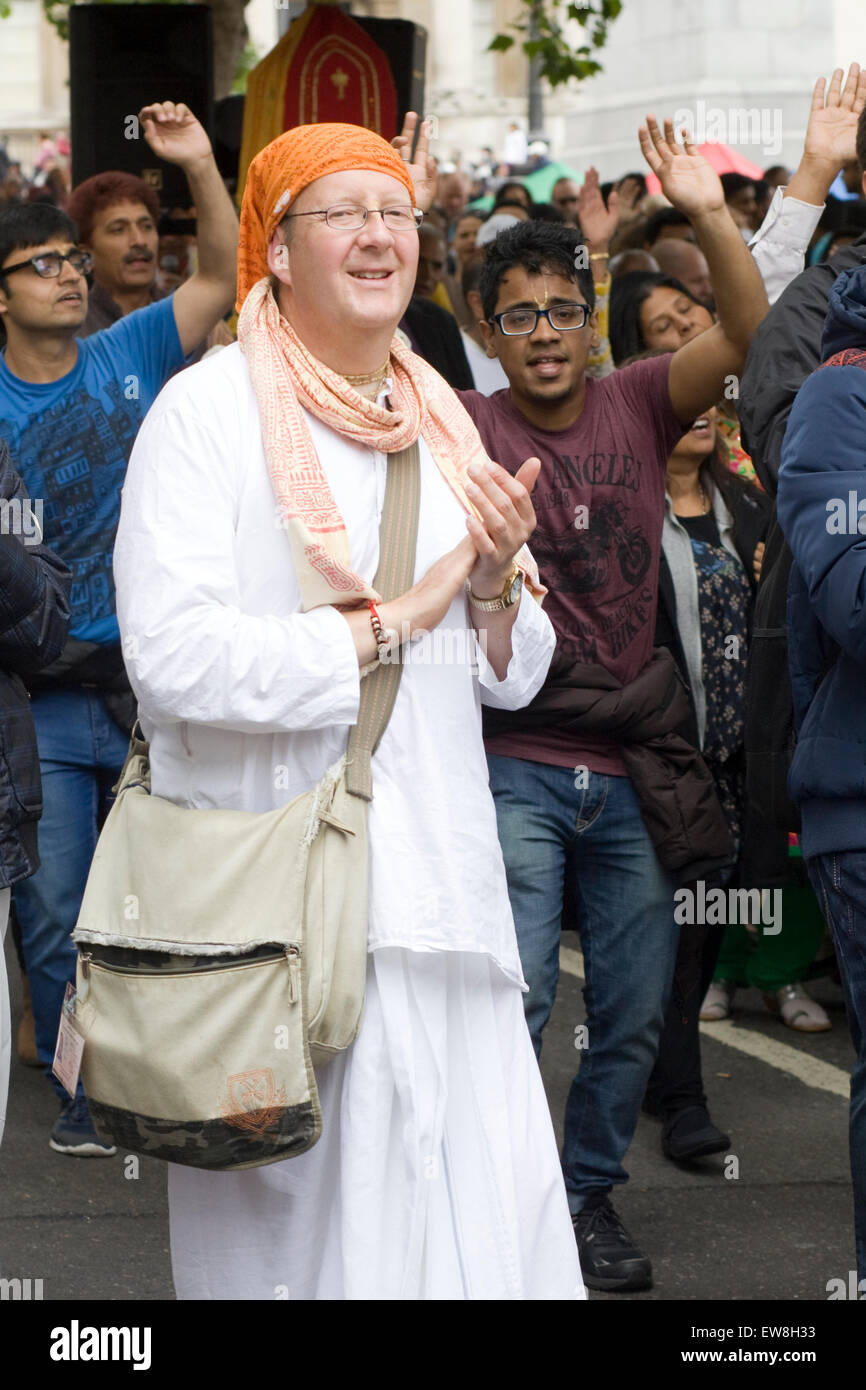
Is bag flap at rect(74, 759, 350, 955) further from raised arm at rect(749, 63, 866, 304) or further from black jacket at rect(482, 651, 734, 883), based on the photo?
raised arm at rect(749, 63, 866, 304)

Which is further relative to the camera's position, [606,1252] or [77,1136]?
[77,1136]

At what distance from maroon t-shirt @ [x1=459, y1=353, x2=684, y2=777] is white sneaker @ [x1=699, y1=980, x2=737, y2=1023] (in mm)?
2171

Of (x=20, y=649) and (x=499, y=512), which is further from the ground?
(x=499, y=512)

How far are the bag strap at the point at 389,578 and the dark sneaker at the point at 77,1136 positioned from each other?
2.34 meters

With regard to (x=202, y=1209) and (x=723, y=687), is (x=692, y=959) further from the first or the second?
(x=202, y=1209)

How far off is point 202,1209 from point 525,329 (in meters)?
2.09

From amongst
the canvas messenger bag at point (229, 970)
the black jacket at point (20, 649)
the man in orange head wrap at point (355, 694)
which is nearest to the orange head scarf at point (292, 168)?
A: the man in orange head wrap at point (355, 694)

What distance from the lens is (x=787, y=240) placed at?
14.1 feet

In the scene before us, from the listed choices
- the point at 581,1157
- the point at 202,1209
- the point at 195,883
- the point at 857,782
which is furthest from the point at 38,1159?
the point at 857,782

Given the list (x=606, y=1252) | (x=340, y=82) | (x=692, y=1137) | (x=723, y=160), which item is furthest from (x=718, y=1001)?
(x=723, y=160)

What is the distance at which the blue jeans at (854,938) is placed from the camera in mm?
3121

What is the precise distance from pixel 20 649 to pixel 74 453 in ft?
5.05

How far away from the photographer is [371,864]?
288cm

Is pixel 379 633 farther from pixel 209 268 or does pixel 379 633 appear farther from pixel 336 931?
pixel 209 268
